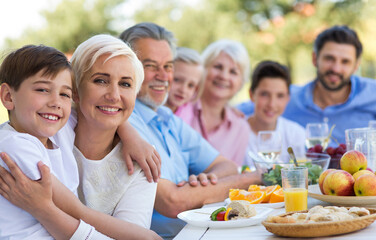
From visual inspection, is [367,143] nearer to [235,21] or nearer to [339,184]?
Result: [339,184]

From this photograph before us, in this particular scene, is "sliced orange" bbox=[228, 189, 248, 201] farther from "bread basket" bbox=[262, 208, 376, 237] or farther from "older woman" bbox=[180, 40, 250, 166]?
"older woman" bbox=[180, 40, 250, 166]

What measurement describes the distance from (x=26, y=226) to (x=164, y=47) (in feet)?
5.27

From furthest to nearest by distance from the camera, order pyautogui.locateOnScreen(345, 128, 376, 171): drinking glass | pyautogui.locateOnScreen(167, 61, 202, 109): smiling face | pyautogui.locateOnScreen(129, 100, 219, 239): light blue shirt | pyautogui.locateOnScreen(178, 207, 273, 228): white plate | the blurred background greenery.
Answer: the blurred background greenery, pyautogui.locateOnScreen(167, 61, 202, 109): smiling face, pyautogui.locateOnScreen(129, 100, 219, 239): light blue shirt, pyautogui.locateOnScreen(345, 128, 376, 171): drinking glass, pyautogui.locateOnScreen(178, 207, 273, 228): white plate

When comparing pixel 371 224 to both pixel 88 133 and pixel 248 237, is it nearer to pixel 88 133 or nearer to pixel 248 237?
pixel 248 237

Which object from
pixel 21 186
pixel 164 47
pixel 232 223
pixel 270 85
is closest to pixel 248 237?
pixel 232 223

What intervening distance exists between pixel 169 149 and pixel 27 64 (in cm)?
120

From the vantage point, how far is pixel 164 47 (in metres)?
3.06

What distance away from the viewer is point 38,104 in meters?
1.90

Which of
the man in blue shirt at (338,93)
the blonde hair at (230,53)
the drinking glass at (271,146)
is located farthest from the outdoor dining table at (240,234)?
the man in blue shirt at (338,93)

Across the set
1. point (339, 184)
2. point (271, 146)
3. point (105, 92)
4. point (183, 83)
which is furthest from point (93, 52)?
point (183, 83)

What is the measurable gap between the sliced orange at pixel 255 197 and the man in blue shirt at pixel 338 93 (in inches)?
114

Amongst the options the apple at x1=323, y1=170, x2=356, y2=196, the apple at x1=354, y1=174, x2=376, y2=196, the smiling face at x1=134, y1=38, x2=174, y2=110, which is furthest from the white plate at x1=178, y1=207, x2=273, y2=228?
the smiling face at x1=134, y1=38, x2=174, y2=110

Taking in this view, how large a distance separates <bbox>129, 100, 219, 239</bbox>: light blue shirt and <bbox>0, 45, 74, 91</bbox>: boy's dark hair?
798 mm

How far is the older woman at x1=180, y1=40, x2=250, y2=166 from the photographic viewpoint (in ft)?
14.5
